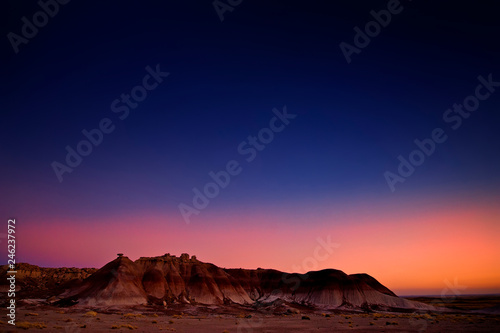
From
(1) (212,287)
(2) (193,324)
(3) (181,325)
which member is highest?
(3) (181,325)

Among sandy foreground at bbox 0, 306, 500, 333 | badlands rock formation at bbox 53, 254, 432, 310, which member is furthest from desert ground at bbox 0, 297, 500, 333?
badlands rock formation at bbox 53, 254, 432, 310

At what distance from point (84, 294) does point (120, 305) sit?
10.3 meters

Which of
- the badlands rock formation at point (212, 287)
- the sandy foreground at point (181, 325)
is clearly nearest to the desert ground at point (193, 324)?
the sandy foreground at point (181, 325)

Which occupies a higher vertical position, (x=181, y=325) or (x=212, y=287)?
(x=181, y=325)

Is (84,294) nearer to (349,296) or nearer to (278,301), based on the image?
(278,301)

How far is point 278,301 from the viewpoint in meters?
99.4

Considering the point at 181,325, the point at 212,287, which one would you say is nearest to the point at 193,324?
the point at 181,325

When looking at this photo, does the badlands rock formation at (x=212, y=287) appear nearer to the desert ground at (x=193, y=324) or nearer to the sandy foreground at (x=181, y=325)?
the desert ground at (x=193, y=324)

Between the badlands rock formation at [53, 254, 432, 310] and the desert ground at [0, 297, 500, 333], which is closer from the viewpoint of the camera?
the desert ground at [0, 297, 500, 333]

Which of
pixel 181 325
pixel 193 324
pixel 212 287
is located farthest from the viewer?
pixel 212 287

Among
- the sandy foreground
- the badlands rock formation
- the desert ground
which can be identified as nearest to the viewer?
the sandy foreground

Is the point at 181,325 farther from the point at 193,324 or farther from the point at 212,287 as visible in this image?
the point at 212,287

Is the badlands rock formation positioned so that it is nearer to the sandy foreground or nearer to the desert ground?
the desert ground

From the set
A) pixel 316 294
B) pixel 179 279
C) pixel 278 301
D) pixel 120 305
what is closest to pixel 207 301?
pixel 179 279
